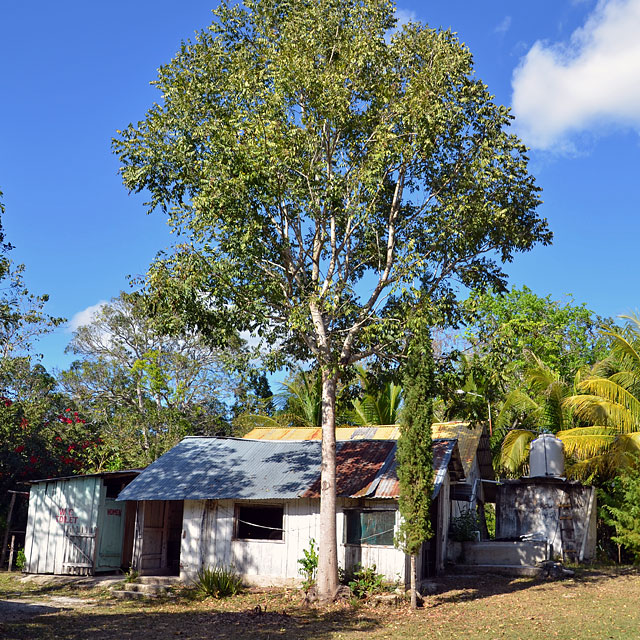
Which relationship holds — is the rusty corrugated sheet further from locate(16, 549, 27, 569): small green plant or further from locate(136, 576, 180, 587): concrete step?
locate(16, 549, 27, 569): small green plant

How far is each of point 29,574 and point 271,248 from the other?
14.0 metres

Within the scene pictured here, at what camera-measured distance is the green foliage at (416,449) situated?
1591 cm

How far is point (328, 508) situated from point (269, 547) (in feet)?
10.7

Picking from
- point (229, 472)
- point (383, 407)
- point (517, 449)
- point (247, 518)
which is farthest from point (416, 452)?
point (383, 407)

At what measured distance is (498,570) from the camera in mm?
21438

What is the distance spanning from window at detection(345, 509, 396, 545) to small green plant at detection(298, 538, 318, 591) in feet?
3.26

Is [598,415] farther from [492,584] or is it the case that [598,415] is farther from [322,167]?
[322,167]

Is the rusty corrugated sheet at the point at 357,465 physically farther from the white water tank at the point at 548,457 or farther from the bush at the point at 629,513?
the bush at the point at 629,513

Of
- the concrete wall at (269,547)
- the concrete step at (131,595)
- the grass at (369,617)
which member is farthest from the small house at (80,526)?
the concrete wall at (269,547)

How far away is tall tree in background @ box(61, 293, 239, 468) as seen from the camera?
31.9 metres

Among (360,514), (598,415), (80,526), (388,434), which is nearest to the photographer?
(360,514)

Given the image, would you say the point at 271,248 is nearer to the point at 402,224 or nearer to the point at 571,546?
the point at 402,224

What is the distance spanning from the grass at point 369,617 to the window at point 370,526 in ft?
6.44

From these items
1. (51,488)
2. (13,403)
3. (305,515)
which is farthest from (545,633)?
(13,403)
